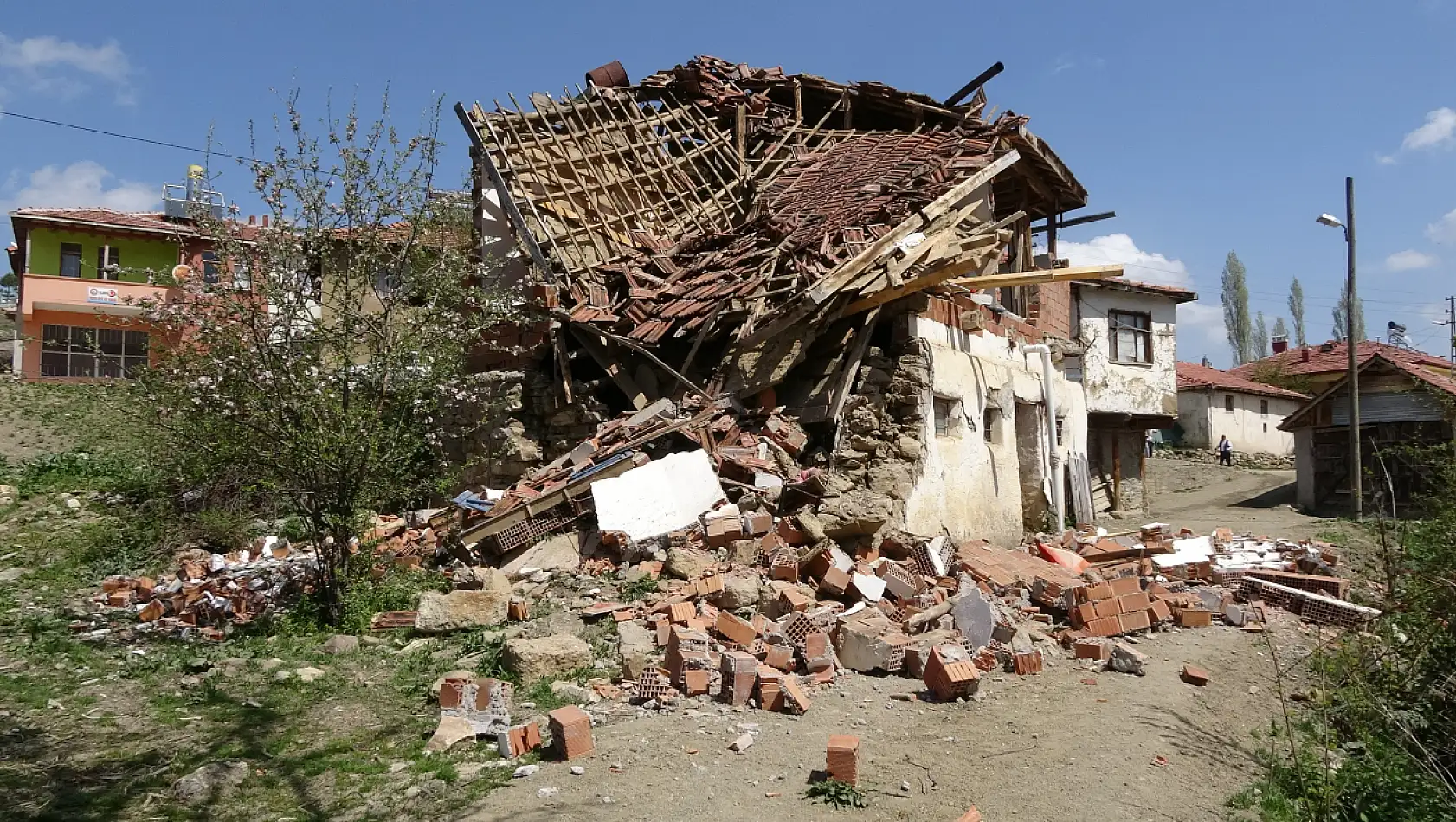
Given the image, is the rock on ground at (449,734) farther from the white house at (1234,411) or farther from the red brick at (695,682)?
the white house at (1234,411)

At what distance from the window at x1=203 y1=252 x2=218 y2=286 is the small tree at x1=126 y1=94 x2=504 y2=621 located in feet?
0.14

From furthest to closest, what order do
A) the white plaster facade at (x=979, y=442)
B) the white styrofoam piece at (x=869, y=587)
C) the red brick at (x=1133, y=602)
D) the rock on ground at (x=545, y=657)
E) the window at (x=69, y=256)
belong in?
1. the window at (x=69, y=256)
2. the white plaster facade at (x=979, y=442)
3. the red brick at (x=1133, y=602)
4. the white styrofoam piece at (x=869, y=587)
5. the rock on ground at (x=545, y=657)

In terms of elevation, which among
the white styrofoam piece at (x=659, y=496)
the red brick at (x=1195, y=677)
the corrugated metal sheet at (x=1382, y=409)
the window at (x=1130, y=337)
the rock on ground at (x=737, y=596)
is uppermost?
the window at (x=1130, y=337)

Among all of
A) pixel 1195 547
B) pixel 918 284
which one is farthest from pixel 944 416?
pixel 1195 547

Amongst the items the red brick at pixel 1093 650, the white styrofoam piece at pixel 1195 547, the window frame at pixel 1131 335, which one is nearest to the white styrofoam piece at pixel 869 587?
the red brick at pixel 1093 650

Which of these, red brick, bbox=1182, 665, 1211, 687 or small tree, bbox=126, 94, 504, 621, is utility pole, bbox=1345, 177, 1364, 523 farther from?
small tree, bbox=126, 94, 504, 621

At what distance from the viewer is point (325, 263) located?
28.7 feet

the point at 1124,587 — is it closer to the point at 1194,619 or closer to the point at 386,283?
the point at 1194,619

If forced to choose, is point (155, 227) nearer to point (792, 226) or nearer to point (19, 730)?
point (792, 226)

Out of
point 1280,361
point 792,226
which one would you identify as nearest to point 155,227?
point 792,226

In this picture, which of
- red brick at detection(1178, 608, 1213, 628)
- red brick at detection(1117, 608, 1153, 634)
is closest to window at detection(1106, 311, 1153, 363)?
red brick at detection(1178, 608, 1213, 628)

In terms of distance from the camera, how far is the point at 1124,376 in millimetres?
25234

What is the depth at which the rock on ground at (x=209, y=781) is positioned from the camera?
485 centimetres

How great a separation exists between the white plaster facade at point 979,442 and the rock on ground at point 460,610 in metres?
4.44
